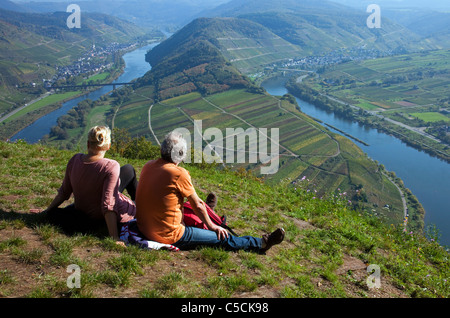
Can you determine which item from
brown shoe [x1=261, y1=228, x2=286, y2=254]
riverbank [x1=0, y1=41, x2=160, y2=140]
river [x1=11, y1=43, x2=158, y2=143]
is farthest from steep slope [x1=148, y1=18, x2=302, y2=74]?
brown shoe [x1=261, y1=228, x2=286, y2=254]

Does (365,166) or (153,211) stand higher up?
(153,211)

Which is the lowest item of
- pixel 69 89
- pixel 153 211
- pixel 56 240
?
pixel 69 89

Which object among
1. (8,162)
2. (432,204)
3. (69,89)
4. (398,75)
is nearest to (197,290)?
(8,162)

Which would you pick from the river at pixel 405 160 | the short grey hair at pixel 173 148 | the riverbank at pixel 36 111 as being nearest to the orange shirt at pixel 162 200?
the short grey hair at pixel 173 148

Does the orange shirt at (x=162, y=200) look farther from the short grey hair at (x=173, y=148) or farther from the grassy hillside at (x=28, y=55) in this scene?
the grassy hillside at (x=28, y=55)

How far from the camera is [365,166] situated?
65.4 meters

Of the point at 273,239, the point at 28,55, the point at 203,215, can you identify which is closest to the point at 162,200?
the point at 203,215

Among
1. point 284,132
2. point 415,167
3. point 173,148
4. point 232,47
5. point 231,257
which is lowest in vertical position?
point 415,167

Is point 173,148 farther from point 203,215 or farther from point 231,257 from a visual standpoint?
point 231,257

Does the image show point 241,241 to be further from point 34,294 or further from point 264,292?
point 34,294

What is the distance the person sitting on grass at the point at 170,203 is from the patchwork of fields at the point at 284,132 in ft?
124

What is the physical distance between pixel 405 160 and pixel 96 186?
273 ft

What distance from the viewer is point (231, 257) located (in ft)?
16.7

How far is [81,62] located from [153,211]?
178 metres
